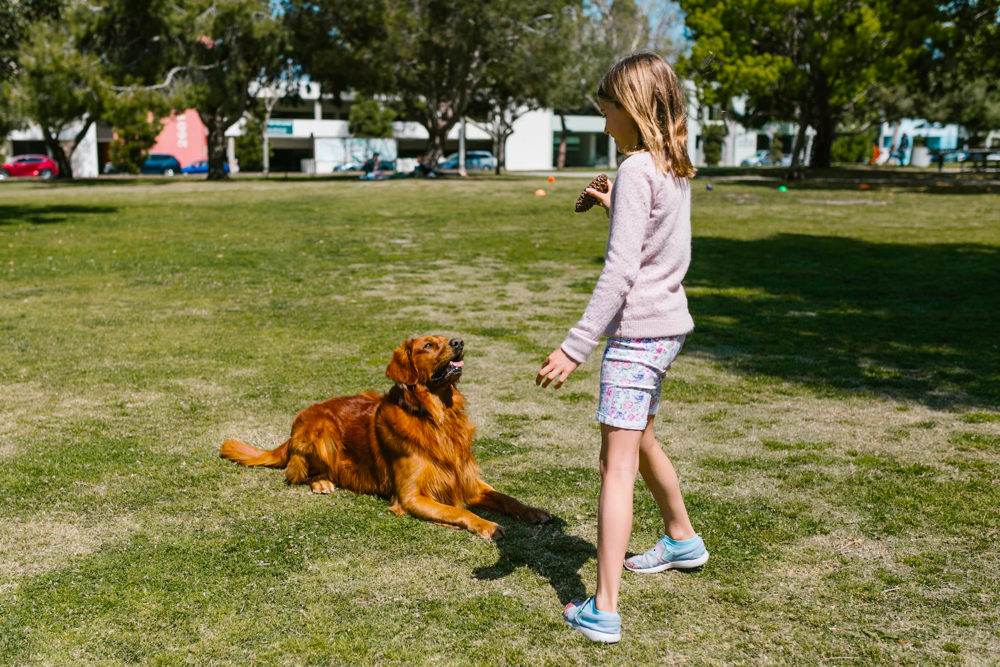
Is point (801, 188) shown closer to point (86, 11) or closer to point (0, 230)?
point (0, 230)

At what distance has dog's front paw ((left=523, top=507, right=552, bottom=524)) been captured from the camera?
14.2 ft

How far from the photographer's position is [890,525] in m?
4.23

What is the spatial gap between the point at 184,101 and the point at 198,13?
409 cm

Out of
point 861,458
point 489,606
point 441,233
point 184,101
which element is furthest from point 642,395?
point 184,101

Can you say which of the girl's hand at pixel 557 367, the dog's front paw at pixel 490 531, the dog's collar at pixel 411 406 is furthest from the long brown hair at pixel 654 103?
the dog's front paw at pixel 490 531

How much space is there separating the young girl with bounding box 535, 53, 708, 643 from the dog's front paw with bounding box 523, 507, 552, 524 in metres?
1.00

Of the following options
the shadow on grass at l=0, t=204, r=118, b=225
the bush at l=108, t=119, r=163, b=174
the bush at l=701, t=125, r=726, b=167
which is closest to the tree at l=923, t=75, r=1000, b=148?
the bush at l=701, t=125, r=726, b=167

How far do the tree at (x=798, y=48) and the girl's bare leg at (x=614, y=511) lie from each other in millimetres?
32244

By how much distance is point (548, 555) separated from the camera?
158 inches

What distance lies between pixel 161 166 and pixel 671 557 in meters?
66.4

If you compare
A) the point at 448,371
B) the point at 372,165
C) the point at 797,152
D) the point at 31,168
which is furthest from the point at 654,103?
the point at 31,168

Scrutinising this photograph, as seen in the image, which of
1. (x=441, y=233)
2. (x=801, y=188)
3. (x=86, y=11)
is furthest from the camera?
(x=86, y=11)

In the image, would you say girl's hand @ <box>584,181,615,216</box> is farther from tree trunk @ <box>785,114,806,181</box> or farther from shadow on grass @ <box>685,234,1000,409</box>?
tree trunk @ <box>785,114,806,181</box>

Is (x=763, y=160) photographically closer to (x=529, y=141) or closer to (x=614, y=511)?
(x=529, y=141)
